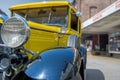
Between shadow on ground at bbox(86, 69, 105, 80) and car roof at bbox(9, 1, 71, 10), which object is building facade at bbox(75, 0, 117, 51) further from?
car roof at bbox(9, 1, 71, 10)

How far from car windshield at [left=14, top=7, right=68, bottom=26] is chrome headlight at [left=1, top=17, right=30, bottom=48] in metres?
3.06

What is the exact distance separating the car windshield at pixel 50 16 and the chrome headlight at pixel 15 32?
3.06 meters

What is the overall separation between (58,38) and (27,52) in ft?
7.49

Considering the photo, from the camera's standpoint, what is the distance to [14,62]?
8.44 ft

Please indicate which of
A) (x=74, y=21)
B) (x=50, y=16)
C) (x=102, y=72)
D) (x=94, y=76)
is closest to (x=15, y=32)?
(x=50, y=16)

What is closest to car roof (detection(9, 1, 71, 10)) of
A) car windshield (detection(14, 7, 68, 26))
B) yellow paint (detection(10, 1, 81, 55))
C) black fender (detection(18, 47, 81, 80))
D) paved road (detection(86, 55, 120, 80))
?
car windshield (detection(14, 7, 68, 26))

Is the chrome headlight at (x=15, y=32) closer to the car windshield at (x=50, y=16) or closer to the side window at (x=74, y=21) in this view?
the car windshield at (x=50, y=16)

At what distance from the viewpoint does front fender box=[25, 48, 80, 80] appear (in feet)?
7.40

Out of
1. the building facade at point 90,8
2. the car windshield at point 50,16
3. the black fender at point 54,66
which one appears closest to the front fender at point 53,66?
the black fender at point 54,66

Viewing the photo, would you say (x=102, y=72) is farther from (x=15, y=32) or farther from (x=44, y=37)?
(x=15, y=32)

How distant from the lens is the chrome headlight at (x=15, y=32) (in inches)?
96.0

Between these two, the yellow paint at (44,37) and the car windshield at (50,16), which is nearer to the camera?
the yellow paint at (44,37)

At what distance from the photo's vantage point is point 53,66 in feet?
7.63

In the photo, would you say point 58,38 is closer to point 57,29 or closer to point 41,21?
point 57,29
